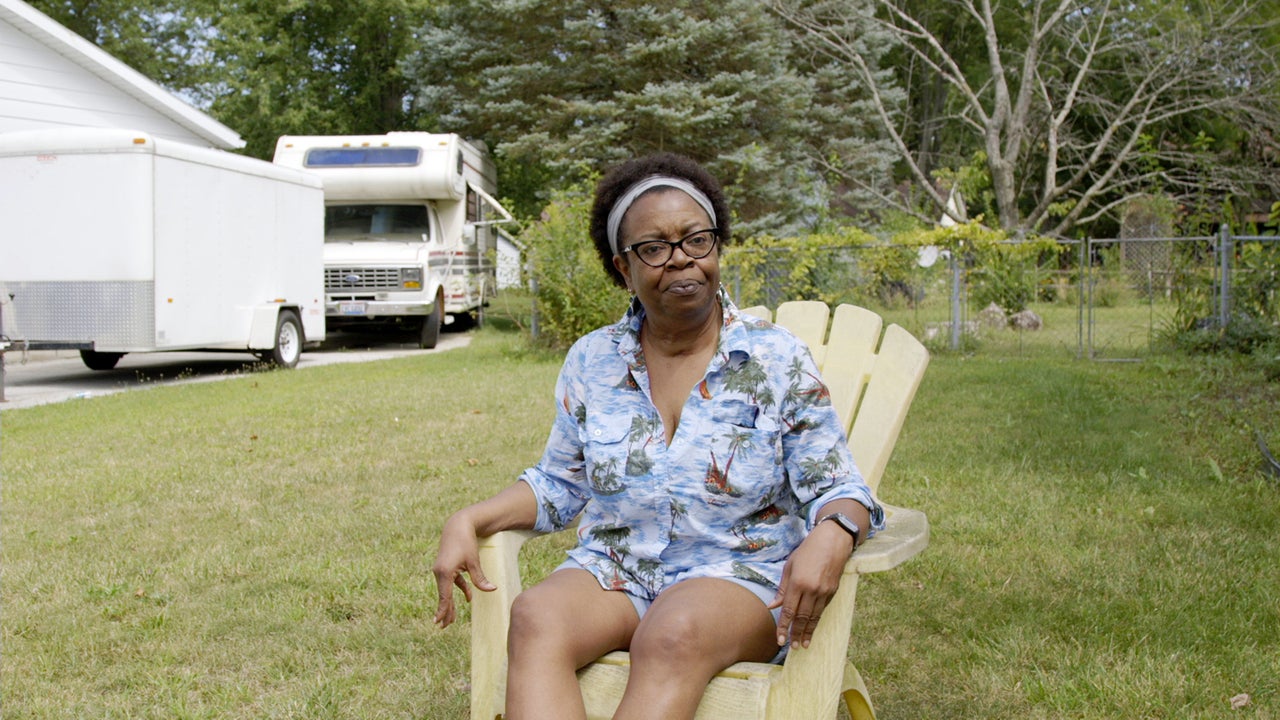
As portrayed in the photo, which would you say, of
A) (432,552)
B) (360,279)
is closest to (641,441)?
(432,552)

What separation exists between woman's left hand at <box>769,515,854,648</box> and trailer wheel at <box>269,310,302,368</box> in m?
11.7

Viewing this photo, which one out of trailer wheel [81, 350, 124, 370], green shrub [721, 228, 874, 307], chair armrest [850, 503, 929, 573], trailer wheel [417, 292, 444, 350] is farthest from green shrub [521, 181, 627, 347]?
chair armrest [850, 503, 929, 573]

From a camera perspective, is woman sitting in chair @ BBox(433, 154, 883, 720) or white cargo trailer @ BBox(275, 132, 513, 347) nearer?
woman sitting in chair @ BBox(433, 154, 883, 720)

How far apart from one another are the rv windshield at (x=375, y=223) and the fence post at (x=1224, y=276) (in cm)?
1043

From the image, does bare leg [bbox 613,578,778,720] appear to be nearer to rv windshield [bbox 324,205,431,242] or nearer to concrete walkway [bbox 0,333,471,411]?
concrete walkway [bbox 0,333,471,411]

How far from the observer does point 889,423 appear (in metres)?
2.99

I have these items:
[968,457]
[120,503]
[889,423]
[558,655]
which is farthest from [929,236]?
[558,655]

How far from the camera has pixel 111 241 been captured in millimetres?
10914

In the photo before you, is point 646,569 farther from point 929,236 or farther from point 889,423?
point 929,236

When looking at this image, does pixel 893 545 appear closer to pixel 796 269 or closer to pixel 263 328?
pixel 796 269

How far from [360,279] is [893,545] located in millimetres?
14376

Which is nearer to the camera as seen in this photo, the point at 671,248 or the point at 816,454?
the point at 816,454

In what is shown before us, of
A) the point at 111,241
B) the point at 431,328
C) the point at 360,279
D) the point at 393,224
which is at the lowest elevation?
the point at 431,328

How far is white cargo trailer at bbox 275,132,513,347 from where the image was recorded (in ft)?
51.8
